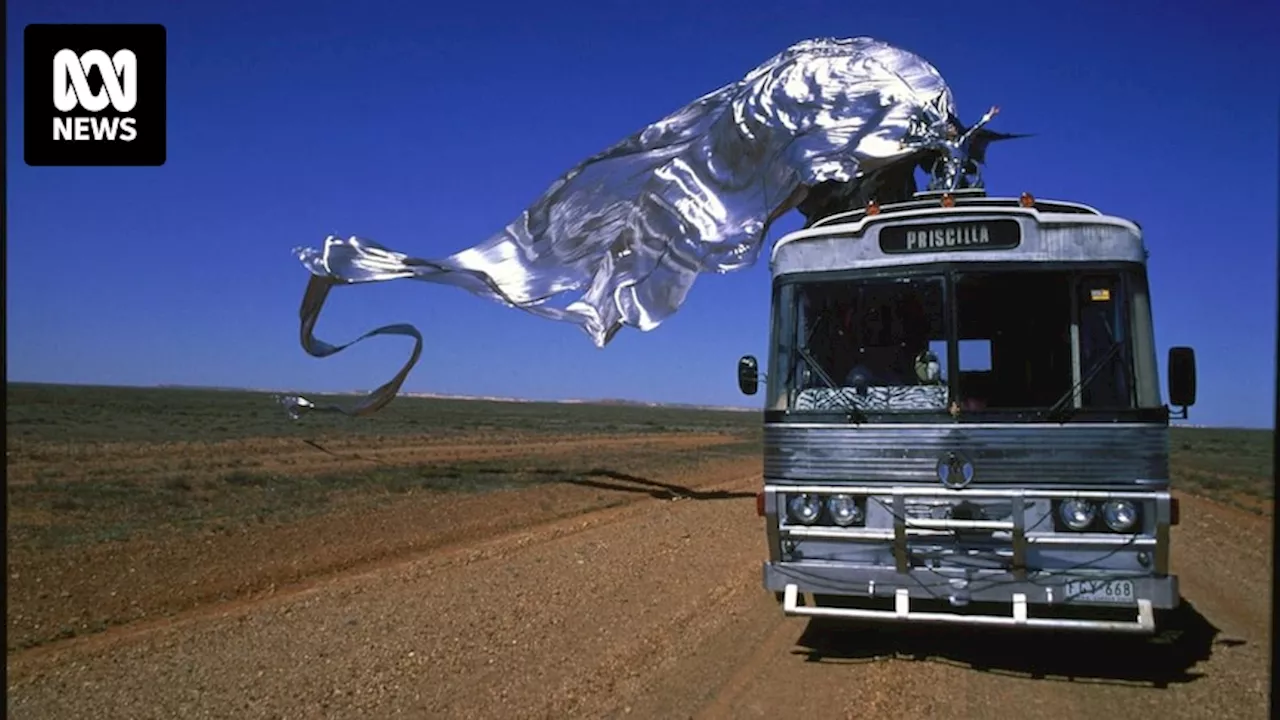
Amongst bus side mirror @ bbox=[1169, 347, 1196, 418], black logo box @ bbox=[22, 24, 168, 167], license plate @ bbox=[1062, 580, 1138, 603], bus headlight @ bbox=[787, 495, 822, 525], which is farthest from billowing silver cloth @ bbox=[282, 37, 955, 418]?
black logo box @ bbox=[22, 24, 168, 167]

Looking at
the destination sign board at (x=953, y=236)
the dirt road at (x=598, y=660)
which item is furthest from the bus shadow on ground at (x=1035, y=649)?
the destination sign board at (x=953, y=236)

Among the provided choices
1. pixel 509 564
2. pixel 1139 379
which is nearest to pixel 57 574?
pixel 509 564

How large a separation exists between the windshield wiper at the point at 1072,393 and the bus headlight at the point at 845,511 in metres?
1.31

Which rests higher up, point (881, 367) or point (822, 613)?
point (881, 367)

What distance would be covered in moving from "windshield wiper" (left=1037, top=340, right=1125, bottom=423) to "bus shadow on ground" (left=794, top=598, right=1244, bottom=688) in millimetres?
1889

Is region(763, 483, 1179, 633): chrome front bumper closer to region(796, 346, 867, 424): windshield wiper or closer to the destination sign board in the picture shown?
region(796, 346, 867, 424): windshield wiper

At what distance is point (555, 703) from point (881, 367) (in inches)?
127

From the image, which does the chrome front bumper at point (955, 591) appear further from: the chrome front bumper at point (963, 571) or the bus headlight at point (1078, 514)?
the bus headlight at point (1078, 514)

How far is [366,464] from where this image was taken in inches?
1165

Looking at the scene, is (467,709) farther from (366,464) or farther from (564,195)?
(366,464)

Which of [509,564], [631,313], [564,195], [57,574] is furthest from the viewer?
[564,195]

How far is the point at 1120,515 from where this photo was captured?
21.1 ft

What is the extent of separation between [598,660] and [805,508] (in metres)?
1.86

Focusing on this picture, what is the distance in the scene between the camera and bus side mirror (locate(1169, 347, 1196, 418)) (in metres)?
6.73
